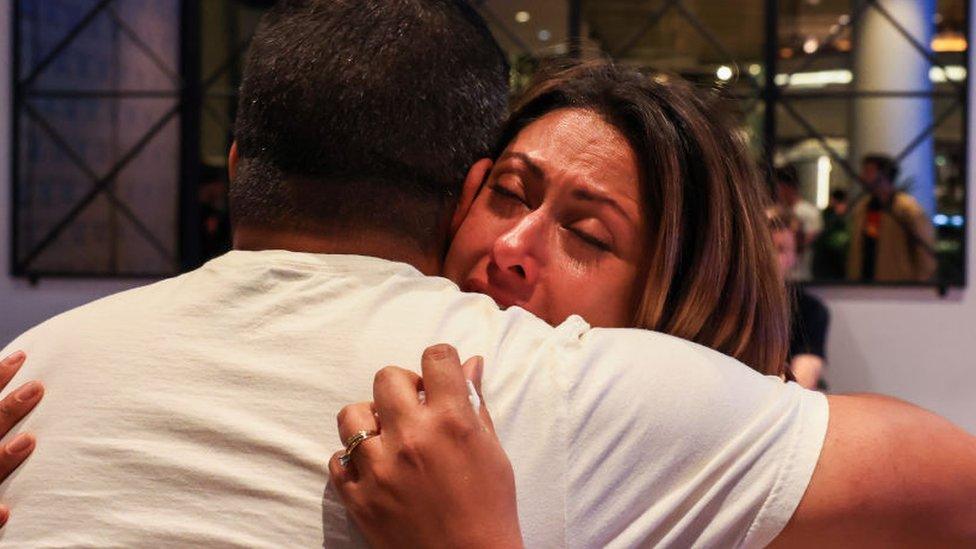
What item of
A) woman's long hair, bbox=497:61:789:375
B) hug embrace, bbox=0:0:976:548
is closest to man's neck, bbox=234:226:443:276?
hug embrace, bbox=0:0:976:548

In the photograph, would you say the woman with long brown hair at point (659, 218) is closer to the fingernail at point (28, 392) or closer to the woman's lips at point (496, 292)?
the woman's lips at point (496, 292)

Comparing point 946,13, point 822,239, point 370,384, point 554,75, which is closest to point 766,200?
point 554,75

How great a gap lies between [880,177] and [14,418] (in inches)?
191

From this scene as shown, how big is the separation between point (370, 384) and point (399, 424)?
48 mm

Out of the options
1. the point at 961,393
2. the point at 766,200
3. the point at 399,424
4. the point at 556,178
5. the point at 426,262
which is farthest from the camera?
the point at 961,393

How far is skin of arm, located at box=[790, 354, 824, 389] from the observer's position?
11.9 feet

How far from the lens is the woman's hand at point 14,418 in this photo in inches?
36.8

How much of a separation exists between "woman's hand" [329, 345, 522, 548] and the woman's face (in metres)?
0.37

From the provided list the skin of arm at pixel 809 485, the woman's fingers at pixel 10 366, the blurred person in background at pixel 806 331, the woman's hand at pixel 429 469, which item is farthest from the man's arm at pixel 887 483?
the blurred person in background at pixel 806 331

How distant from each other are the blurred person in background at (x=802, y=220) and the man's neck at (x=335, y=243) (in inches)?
168

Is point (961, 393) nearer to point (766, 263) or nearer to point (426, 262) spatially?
point (766, 263)

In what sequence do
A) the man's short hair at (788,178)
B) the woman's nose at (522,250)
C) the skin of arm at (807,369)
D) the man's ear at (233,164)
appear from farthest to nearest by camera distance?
the man's short hair at (788,178) < the skin of arm at (807,369) < the woman's nose at (522,250) < the man's ear at (233,164)

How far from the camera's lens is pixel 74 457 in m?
0.91

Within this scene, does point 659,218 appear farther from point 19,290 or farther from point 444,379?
point 19,290
